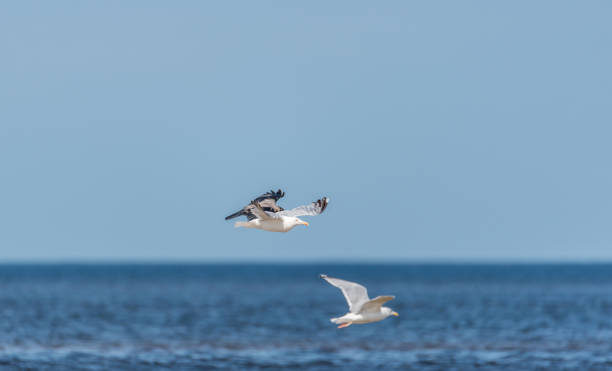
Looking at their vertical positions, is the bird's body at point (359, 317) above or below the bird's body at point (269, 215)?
below

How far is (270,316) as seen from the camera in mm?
71938

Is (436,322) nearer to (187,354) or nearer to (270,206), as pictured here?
(187,354)

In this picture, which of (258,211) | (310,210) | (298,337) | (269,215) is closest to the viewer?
(258,211)

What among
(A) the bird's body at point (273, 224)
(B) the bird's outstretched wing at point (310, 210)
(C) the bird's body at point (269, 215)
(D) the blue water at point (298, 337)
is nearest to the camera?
(C) the bird's body at point (269, 215)

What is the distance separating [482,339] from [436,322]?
1141 centimetres

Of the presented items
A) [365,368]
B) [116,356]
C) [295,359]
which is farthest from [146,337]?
[365,368]

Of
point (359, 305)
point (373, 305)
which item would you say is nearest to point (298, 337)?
point (373, 305)

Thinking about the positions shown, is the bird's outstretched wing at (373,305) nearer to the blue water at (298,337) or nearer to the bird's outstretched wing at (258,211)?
the bird's outstretched wing at (258,211)

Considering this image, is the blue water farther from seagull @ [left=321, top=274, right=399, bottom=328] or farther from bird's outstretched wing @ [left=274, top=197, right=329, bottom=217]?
bird's outstretched wing @ [left=274, top=197, right=329, bottom=217]

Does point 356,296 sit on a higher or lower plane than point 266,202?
lower

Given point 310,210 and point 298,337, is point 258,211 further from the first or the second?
point 298,337

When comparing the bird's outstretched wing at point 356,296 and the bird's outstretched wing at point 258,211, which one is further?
the bird's outstretched wing at point 356,296

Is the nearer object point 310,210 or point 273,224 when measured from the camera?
point 273,224

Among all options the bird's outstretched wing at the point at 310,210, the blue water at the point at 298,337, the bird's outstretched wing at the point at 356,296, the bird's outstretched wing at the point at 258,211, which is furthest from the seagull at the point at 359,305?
the blue water at the point at 298,337
